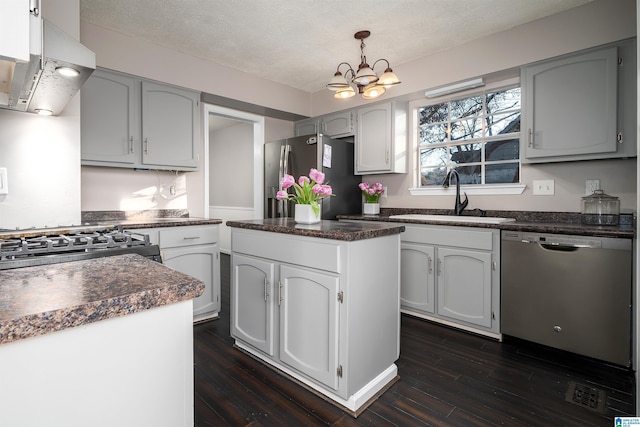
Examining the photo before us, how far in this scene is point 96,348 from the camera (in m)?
0.66

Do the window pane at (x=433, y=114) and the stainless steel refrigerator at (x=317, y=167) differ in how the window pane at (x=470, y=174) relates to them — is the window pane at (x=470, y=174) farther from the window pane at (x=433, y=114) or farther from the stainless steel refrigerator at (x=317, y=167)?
the stainless steel refrigerator at (x=317, y=167)

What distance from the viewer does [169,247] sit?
105 inches

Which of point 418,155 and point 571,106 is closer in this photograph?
point 571,106

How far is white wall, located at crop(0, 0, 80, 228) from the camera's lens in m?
1.90

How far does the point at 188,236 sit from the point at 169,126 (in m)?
1.07

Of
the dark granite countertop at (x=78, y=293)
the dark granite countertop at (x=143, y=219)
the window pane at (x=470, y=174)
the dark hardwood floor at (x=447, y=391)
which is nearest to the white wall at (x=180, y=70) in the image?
the dark granite countertop at (x=143, y=219)

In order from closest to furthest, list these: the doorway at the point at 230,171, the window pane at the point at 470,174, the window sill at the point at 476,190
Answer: the window sill at the point at 476,190, the window pane at the point at 470,174, the doorway at the point at 230,171

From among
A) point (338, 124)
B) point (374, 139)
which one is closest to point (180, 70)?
point (338, 124)

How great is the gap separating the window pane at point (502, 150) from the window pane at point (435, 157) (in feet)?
1.26

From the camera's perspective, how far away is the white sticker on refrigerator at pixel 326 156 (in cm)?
354

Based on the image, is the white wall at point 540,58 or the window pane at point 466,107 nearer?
the white wall at point 540,58

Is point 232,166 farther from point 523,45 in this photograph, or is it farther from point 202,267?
point 523,45

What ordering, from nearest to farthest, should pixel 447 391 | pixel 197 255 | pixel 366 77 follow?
1. pixel 447 391
2. pixel 366 77
3. pixel 197 255

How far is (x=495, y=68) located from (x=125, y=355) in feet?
10.8
